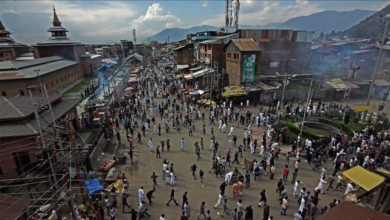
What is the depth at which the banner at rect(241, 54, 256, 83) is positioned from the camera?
30.9 meters

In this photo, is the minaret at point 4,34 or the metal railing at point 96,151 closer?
the metal railing at point 96,151

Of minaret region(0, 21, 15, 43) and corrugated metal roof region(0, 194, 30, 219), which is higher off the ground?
minaret region(0, 21, 15, 43)

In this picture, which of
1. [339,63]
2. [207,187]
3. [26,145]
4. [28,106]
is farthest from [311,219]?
[339,63]

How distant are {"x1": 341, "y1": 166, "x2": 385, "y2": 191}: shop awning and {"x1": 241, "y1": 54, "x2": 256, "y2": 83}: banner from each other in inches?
827

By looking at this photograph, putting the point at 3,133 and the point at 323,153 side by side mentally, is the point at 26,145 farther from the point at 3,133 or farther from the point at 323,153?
the point at 323,153

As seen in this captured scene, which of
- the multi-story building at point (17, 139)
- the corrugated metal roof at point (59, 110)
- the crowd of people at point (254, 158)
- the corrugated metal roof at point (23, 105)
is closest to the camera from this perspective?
the crowd of people at point (254, 158)

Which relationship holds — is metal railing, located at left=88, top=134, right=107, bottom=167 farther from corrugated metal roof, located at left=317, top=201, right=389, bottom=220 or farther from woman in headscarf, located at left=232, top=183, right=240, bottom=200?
corrugated metal roof, located at left=317, top=201, right=389, bottom=220

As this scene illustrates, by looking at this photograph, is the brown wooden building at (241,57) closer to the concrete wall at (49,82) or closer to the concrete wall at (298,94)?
the concrete wall at (298,94)

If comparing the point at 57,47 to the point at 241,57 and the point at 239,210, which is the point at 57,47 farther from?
the point at 239,210

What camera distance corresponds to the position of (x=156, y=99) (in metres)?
32.5

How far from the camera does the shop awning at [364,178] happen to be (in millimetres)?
10125

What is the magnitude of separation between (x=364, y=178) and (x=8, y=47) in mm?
58794

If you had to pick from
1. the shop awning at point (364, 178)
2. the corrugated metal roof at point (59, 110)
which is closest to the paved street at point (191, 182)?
the shop awning at point (364, 178)

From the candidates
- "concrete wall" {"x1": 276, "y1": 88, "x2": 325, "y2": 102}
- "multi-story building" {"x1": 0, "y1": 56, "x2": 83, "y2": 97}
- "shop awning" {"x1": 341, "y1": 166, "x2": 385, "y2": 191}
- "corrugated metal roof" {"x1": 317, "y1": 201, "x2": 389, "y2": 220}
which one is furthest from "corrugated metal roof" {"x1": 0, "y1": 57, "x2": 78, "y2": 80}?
"concrete wall" {"x1": 276, "y1": 88, "x2": 325, "y2": 102}
